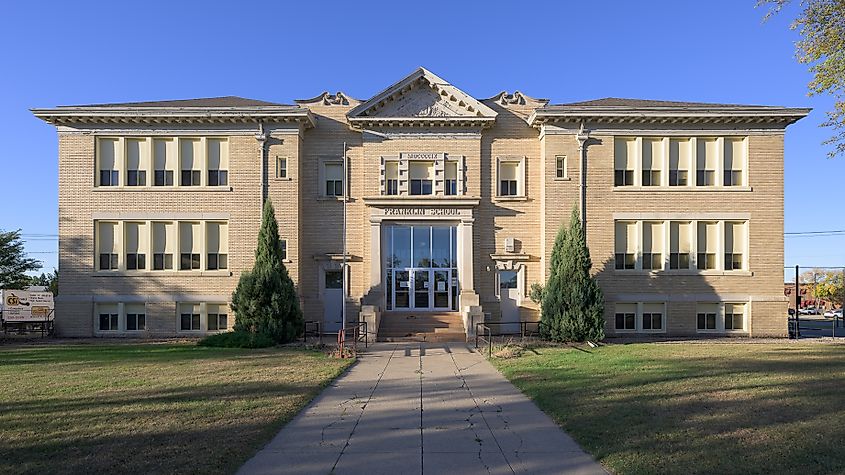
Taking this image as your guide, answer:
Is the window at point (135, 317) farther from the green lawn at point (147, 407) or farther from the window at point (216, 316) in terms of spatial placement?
the green lawn at point (147, 407)

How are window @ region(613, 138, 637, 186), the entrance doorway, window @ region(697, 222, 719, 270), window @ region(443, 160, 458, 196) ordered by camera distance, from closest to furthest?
window @ region(697, 222, 719, 270)
window @ region(613, 138, 637, 186)
window @ region(443, 160, 458, 196)
the entrance doorway

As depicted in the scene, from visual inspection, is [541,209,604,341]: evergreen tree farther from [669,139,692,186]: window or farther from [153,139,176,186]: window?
[153,139,176,186]: window

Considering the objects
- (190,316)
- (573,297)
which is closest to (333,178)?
(190,316)

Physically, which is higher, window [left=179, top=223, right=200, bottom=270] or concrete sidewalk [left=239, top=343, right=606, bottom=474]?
window [left=179, top=223, right=200, bottom=270]

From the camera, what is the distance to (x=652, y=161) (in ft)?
79.7

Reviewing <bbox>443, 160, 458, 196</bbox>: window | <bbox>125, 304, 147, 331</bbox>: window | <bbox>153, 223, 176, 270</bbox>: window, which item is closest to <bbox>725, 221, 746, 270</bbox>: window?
<bbox>443, 160, 458, 196</bbox>: window

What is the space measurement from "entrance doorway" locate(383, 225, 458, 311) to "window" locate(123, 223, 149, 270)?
1036cm

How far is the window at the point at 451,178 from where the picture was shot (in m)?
24.6

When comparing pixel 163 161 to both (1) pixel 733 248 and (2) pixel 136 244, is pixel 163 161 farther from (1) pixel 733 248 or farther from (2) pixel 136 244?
(1) pixel 733 248

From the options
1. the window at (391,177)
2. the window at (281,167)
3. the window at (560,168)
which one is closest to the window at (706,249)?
the window at (560,168)

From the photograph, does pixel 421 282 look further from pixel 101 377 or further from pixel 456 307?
pixel 101 377

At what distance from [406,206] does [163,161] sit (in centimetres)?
1054

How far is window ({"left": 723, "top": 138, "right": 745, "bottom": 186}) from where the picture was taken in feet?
79.4

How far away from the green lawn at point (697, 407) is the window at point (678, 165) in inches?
371
